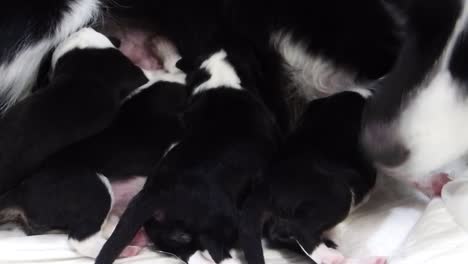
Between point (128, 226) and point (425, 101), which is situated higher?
point (425, 101)

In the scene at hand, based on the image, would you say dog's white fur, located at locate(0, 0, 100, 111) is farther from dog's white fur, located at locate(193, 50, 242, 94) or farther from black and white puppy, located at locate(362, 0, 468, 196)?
black and white puppy, located at locate(362, 0, 468, 196)

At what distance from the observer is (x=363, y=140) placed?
1183mm

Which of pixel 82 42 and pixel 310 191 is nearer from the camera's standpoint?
pixel 310 191

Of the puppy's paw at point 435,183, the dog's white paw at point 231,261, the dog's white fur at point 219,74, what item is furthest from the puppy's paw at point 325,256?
the dog's white fur at point 219,74

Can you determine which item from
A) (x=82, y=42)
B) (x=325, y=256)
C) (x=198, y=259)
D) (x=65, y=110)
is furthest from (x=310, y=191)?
(x=82, y=42)

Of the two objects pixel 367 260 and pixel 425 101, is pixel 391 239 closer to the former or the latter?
pixel 367 260

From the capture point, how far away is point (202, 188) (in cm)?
111

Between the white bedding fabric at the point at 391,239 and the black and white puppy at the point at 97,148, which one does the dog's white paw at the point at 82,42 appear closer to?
the black and white puppy at the point at 97,148

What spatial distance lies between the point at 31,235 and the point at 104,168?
0.17 m

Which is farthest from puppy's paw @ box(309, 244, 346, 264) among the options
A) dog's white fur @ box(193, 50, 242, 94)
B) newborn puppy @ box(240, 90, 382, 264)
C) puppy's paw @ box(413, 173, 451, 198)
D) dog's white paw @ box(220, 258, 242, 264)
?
dog's white fur @ box(193, 50, 242, 94)

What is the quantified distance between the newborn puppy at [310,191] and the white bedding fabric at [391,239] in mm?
56

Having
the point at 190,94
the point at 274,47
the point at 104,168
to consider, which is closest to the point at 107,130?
the point at 104,168

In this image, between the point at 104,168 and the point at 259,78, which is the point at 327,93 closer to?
the point at 259,78

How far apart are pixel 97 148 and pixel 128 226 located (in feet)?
0.63
